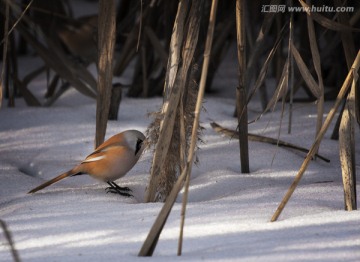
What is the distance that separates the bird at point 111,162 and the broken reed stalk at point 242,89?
0.32 m

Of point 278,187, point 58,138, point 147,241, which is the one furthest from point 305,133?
point 147,241

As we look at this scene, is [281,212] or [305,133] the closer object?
[281,212]

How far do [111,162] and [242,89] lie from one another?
476mm

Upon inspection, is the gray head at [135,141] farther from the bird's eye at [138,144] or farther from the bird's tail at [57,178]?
the bird's tail at [57,178]

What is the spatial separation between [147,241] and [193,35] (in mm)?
684

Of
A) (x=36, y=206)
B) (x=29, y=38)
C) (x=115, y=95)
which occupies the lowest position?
(x=36, y=206)

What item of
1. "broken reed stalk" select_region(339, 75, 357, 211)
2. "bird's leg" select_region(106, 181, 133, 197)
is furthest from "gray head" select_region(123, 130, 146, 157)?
"broken reed stalk" select_region(339, 75, 357, 211)

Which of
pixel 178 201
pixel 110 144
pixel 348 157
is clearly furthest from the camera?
pixel 110 144

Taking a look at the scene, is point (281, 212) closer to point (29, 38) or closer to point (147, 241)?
point (147, 241)

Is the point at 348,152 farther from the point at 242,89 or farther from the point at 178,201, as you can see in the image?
the point at 178,201

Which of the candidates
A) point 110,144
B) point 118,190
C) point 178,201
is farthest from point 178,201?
point 110,144

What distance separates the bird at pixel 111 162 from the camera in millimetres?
2330

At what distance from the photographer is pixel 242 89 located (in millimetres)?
2273

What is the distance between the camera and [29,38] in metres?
2.92
